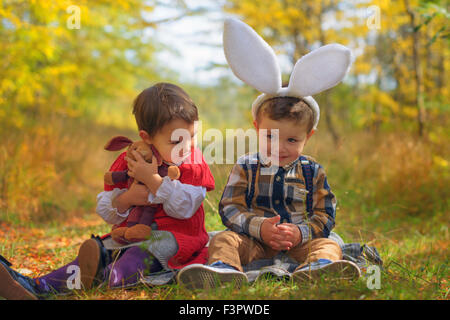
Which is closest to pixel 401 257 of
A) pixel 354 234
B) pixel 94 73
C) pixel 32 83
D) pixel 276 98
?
pixel 354 234

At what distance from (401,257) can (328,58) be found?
1.55 metres

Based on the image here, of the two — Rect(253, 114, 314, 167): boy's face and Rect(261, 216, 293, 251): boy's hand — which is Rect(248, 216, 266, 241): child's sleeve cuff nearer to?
Rect(261, 216, 293, 251): boy's hand

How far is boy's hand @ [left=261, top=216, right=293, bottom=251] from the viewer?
207 cm

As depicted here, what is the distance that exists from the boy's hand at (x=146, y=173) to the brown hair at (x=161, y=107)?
0.17m

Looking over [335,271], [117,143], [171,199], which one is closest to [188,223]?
[171,199]

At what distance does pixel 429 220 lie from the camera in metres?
3.78

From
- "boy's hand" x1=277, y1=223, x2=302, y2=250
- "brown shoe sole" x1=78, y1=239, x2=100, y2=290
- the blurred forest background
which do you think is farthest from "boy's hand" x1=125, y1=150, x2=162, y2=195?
the blurred forest background

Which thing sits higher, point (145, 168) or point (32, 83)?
point (32, 83)

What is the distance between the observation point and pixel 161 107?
80.1 inches

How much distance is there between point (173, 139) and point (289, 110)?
2.08 ft

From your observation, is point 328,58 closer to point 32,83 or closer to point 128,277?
point 128,277

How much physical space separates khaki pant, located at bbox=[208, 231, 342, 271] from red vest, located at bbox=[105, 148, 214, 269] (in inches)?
5.3

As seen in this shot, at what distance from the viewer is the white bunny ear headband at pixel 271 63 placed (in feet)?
6.99

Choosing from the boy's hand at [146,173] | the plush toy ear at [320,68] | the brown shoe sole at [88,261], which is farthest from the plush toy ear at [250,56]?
the brown shoe sole at [88,261]
